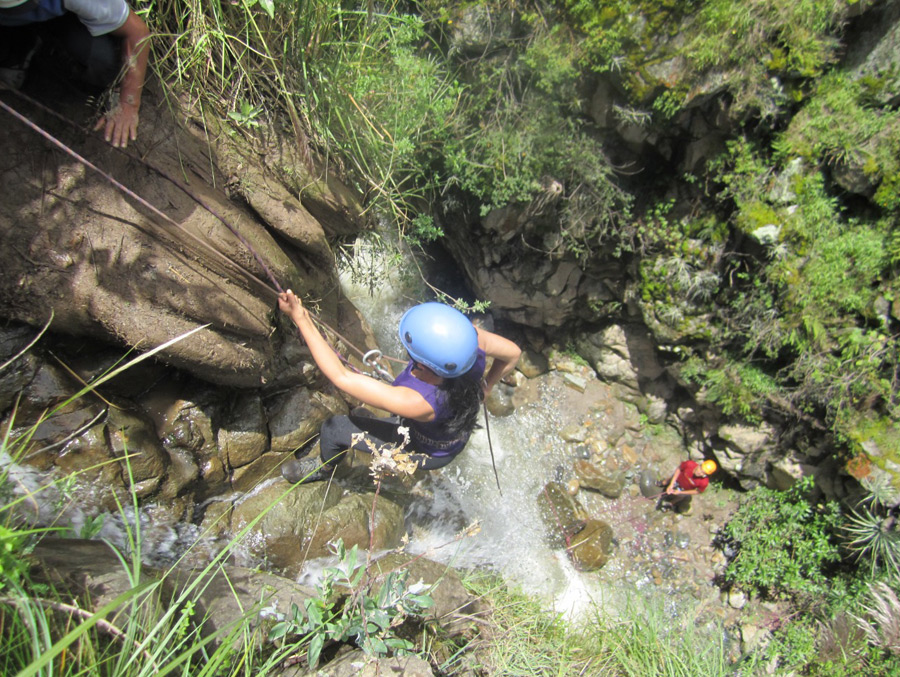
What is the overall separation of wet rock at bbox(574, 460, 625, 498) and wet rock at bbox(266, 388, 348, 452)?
358 cm

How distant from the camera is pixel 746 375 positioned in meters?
4.96

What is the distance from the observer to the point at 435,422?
3.20 m

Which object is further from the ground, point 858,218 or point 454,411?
point 858,218

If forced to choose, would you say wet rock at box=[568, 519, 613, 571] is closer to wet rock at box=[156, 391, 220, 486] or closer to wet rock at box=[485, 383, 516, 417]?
wet rock at box=[485, 383, 516, 417]

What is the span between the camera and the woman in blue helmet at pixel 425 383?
2.64 metres

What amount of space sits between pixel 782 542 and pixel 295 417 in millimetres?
5451

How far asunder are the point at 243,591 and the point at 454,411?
5.13 ft

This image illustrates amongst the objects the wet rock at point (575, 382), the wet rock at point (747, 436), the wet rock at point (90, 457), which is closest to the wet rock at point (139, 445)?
the wet rock at point (90, 457)

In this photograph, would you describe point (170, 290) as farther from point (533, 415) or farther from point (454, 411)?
point (533, 415)

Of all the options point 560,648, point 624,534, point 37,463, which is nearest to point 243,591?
point 37,463

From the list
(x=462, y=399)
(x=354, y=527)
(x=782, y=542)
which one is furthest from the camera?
(x=782, y=542)

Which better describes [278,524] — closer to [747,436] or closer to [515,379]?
[515,379]

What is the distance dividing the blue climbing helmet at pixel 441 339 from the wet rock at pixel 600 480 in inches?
157

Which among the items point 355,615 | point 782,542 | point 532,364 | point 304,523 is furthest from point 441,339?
point 782,542
